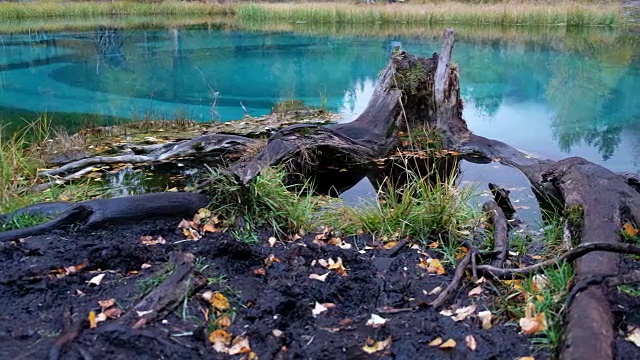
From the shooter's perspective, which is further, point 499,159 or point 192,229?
point 499,159

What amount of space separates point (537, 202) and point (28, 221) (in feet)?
13.2

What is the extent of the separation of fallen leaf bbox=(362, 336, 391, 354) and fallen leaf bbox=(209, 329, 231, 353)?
1.90 ft

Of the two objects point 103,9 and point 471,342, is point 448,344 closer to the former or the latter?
point 471,342

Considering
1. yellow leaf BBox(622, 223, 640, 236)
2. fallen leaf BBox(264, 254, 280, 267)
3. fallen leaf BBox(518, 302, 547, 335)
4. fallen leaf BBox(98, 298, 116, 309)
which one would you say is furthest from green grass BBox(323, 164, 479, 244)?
fallen leaf BBox(98, 298, 116, 309)

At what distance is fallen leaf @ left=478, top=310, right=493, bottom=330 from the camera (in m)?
2.66

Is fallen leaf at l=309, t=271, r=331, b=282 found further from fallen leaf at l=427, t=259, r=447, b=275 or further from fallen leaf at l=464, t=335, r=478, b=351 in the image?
fallen leaf at l=464, t=335, r=478, b=351

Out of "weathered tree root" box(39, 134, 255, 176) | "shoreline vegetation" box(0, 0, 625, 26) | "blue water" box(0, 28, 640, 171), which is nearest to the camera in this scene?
"weathered tree root" box(39, 134, 255, 176)

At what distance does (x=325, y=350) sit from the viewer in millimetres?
2449

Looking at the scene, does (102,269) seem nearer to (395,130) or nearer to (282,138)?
(282,138)

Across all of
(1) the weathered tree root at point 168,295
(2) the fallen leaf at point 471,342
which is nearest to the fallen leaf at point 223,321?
(1) the weathered tree root at point 168,295

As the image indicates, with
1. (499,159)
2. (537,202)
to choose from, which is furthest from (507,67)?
(537,202)

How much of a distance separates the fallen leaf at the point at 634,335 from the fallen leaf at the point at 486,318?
1.85 ft

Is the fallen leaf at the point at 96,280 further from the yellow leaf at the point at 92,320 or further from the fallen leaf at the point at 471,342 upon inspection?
the fallen leaf at the point at 471,342

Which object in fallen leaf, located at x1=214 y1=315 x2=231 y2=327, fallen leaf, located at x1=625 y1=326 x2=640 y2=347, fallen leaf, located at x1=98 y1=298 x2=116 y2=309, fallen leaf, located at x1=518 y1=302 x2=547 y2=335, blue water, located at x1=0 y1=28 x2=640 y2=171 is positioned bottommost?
blue water, located at x1=0 y1=28 x2=640 y2=171
